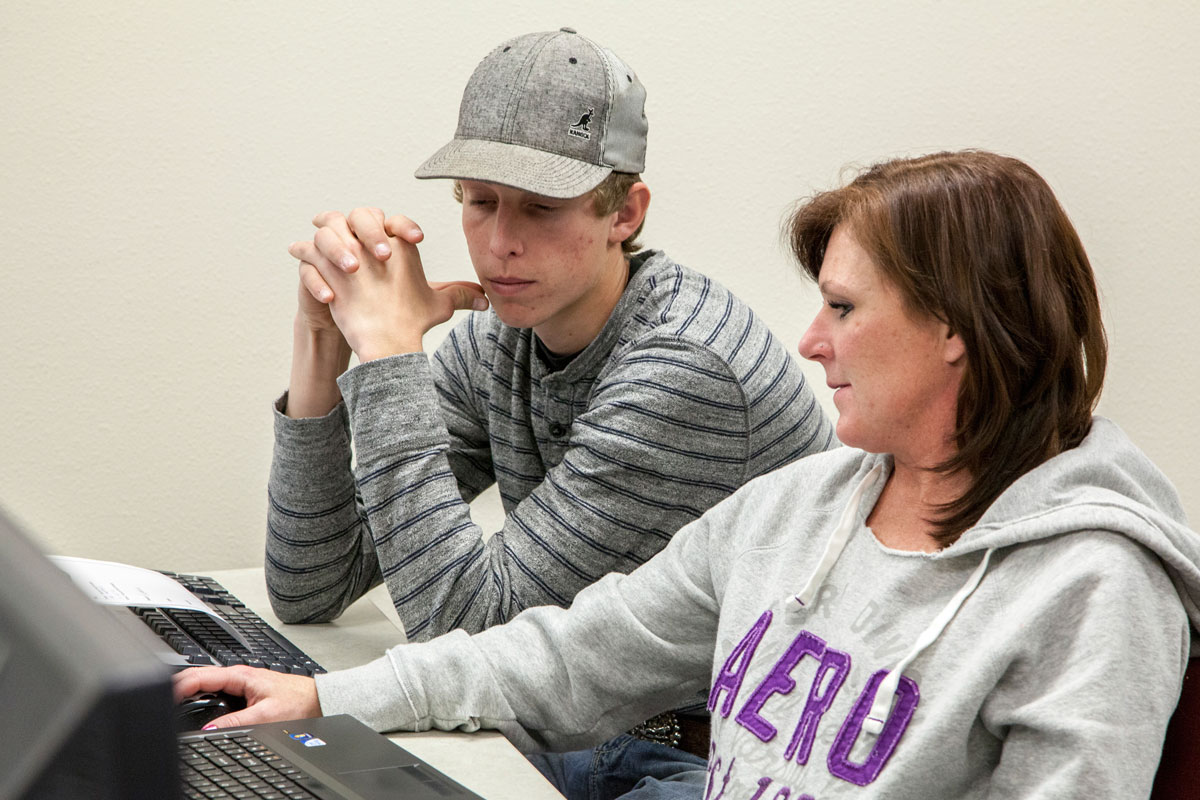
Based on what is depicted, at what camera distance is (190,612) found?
123cm

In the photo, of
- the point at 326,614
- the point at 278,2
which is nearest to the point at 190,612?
the point at 326,614

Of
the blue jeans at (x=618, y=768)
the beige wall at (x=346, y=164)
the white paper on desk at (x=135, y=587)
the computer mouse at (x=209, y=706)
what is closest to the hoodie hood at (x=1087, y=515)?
the blue jeans at (x=618, y=768)

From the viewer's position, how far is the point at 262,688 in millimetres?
999

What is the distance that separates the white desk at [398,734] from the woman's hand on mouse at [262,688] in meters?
0.08

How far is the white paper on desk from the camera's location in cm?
118

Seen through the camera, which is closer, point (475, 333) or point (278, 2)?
point (475, 333)

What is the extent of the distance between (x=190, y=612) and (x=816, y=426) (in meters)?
0.72

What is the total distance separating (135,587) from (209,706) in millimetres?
321

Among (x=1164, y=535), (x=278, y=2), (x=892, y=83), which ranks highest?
(x=278, y=2)

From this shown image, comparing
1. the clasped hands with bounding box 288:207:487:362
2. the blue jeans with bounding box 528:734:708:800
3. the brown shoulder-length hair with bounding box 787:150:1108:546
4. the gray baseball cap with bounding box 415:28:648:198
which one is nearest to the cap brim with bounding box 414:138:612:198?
the gray baseball cap with bounding box 415:28:648:198

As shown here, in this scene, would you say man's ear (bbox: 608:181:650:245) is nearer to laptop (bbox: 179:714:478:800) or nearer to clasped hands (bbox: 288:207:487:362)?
clasped hands (bbox: 288:207:487:362)

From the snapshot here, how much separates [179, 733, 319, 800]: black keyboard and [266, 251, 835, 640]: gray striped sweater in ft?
1.25

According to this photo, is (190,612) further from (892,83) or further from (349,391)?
(892,83)

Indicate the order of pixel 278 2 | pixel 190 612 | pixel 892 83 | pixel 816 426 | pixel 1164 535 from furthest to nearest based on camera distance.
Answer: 1. pixel 892 83
2. pixel 278 2
3. pixel 816 426
4. pixel 190 612
5. pixel 1164 535
